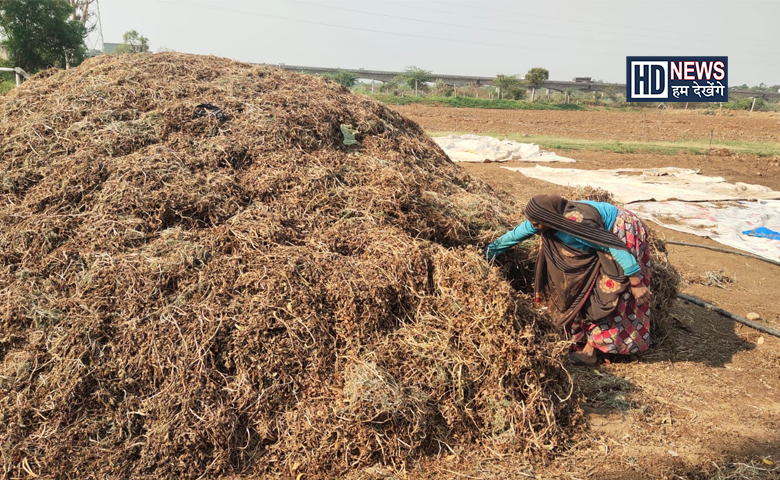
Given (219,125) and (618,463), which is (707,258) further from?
(219,125)

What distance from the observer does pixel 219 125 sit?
3.88 m

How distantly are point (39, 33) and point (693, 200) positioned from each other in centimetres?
2066

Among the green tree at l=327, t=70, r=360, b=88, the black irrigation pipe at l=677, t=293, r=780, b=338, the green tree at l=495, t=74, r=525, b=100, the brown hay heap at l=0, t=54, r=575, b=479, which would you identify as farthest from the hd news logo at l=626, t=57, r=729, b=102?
the green tree at l=327, t=70, r=360, b=88

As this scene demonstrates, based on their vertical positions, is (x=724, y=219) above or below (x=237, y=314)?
below

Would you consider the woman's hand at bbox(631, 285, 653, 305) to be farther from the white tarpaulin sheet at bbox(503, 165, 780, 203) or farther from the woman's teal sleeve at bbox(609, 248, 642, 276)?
the white tarpaulin sheet at bbox(503, 165, 780, 203)

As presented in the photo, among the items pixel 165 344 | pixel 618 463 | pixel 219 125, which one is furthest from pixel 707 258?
pixel 165 344

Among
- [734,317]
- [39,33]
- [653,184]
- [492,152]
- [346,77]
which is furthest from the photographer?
[346,77]

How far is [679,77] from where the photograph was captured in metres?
18.8

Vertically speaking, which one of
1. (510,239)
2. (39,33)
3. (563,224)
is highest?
(39,33)

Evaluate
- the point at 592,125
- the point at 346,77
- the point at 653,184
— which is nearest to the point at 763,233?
the point at 653,184

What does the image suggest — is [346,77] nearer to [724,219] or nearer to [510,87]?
[510,87]

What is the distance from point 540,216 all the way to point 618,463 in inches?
55.4

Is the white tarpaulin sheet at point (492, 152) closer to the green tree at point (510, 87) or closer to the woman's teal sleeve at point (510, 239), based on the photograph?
the woman's teal sleeve at point (510, 239)

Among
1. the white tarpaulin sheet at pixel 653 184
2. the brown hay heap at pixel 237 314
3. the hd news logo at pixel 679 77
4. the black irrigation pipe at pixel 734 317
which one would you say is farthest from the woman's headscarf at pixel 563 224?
the hd news logo at pixel 679 77
